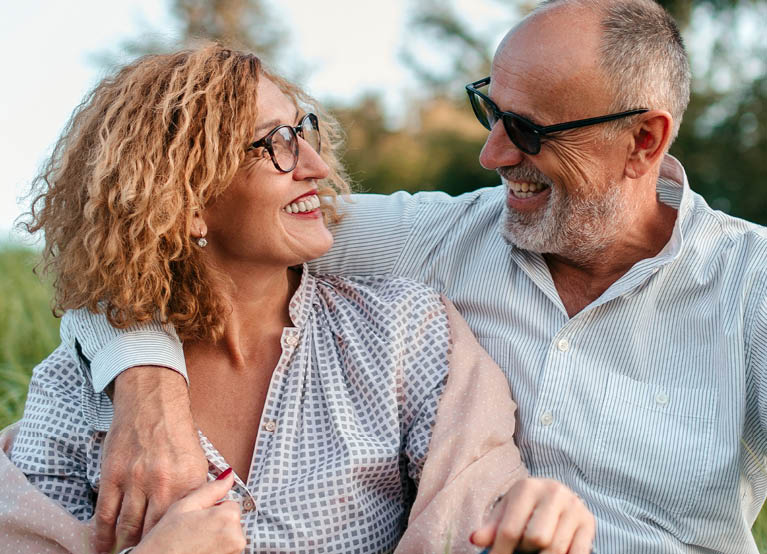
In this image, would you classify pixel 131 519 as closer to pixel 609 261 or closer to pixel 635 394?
pixel 635 394

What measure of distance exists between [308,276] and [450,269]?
0.51m

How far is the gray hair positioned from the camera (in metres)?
3.13

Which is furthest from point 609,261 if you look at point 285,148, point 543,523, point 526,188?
point 543,523

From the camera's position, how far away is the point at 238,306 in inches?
121

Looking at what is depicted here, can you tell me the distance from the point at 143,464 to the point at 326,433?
0.57 metres

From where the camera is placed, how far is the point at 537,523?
79.1 inches

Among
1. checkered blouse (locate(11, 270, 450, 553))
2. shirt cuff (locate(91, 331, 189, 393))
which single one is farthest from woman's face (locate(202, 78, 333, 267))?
shirt cuff (locate(91, 331, 189, 393))

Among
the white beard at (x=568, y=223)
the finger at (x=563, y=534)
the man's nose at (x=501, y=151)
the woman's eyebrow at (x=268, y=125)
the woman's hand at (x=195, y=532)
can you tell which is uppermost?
the woman's eyebrow at (x=268, y=125)

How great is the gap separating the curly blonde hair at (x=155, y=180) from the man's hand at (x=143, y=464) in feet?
1.12

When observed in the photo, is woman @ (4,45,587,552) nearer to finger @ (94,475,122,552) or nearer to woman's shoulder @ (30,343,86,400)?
woman's shoulder @ (30,343,86,400)

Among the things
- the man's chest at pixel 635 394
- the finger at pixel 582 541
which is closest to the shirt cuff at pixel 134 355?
the man's chest at pixel 635 394

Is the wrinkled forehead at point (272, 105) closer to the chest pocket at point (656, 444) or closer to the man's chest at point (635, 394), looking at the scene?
the man's chest at point (635, 394)

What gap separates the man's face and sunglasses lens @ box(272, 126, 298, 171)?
0.74m

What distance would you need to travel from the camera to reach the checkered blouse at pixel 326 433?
267cm
